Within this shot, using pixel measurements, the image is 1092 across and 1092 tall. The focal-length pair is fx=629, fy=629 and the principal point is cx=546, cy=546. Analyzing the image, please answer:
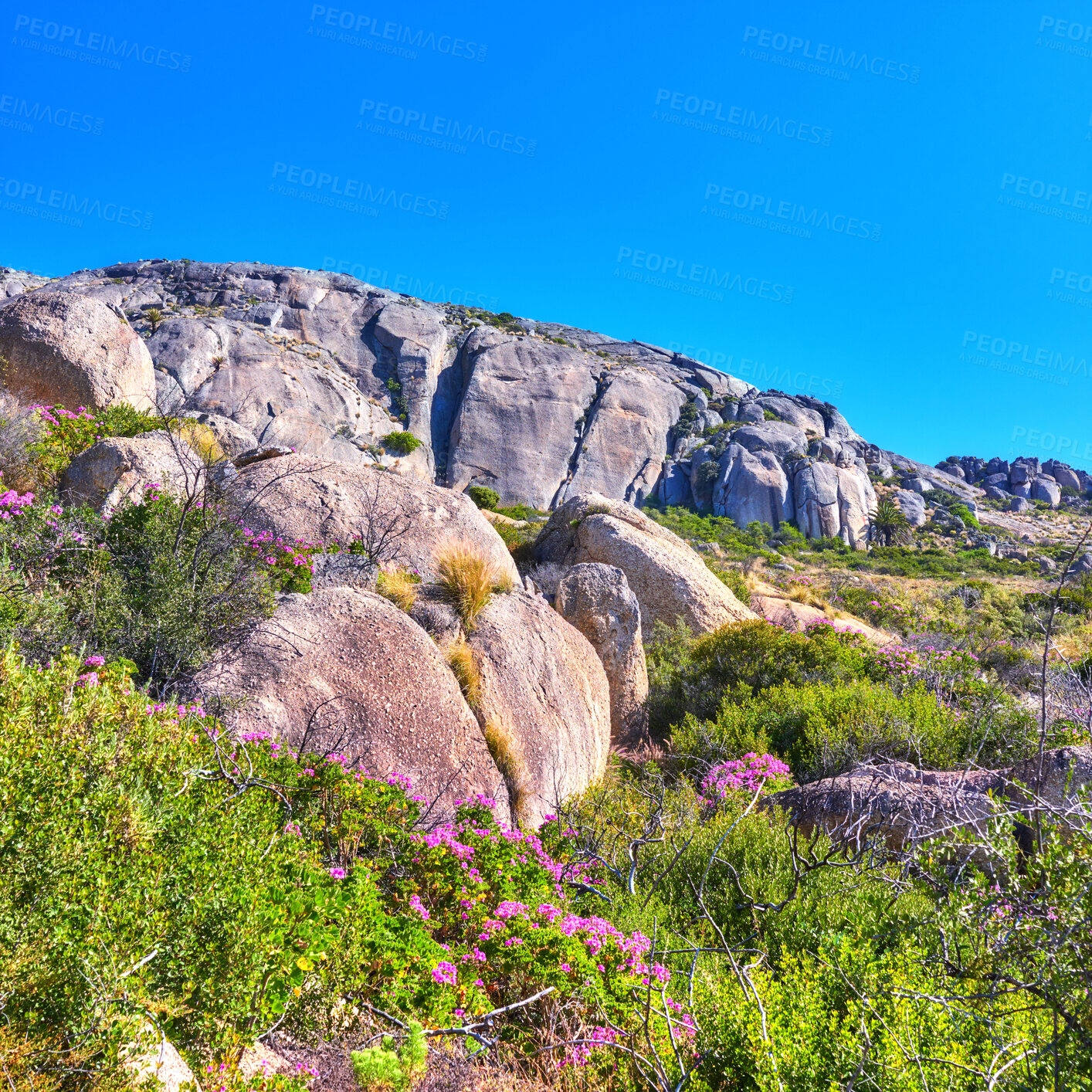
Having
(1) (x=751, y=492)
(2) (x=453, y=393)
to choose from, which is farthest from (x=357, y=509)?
(1) (x=751, y=492)

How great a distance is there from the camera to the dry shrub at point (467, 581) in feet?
23.8

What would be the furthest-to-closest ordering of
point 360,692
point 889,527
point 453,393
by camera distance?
1. point 453,393
2. point 889,527
3. point 360,692

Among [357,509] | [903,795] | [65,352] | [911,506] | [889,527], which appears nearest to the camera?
[903,795]

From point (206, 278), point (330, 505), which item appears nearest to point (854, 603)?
point (330, 505)

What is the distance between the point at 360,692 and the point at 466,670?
1298mm

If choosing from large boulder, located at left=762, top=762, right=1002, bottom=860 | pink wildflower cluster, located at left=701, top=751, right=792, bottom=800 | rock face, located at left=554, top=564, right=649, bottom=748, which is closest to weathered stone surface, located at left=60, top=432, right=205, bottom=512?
rock face, located at left=554, top=564, right=649, bottom=748

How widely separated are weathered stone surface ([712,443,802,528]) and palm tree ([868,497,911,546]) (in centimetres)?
546

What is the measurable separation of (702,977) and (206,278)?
165ft

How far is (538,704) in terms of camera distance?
7039mm

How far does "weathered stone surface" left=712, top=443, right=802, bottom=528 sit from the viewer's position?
4103cm

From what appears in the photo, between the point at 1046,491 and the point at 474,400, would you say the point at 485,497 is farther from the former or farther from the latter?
the point at 1046,491

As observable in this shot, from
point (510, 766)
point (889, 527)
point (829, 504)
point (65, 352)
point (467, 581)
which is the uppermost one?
point (829, 504)

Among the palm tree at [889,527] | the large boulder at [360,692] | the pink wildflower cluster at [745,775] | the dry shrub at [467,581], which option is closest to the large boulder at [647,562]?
the dry shrub at [467,581]

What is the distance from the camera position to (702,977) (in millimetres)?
3281
